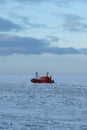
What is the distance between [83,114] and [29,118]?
577 cm

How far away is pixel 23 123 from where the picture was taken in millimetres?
35375

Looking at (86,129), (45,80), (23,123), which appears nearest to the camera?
(86,129)

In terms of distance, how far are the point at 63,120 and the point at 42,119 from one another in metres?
1.70

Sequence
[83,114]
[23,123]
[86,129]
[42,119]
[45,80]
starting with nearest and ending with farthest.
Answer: [86,129] < [23,123] < [42,119] < [83,114] < [45,80]

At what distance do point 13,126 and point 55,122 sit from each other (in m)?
3.98

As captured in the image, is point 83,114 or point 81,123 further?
point 83,114

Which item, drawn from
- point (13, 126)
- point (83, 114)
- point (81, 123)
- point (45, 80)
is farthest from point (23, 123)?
point (45, 80)

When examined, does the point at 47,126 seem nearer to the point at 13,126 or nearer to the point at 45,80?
the point at 13,126

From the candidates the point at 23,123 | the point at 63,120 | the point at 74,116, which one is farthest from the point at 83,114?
the point at 23,123

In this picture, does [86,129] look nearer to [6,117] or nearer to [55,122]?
[55,122]

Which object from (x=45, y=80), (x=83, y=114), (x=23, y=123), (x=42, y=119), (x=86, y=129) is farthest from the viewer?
(x=45, y=80)

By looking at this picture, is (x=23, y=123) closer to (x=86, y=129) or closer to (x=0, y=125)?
(x=0, y=125)

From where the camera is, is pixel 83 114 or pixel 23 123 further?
pixel 83 114

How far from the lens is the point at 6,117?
128ft
